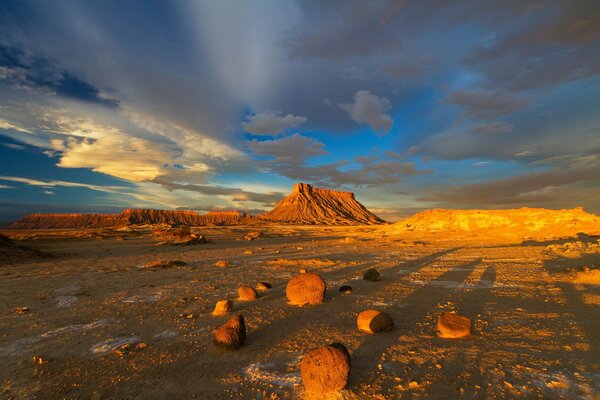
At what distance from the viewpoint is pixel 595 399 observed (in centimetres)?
414

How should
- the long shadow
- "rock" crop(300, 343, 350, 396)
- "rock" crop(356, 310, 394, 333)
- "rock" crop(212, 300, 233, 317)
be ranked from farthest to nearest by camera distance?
1. "rock" crop(212, 300, 233, 317)
2. "rock" crop(356, 310, 394, 333)
3. the long shadow
4. "rock" crop(300, 343, 350, 396)

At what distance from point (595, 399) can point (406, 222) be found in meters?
47.3

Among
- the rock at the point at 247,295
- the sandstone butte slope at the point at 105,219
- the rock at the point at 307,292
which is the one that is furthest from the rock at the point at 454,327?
the sandstone butte slope at the point at 105,219

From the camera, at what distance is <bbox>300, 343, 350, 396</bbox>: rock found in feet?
14.6

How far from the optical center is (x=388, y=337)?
658 centimetres

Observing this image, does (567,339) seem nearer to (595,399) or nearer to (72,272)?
(595,399)

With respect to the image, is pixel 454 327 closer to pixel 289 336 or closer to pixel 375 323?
pixel 375 323

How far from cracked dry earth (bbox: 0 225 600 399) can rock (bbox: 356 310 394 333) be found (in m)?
0.19

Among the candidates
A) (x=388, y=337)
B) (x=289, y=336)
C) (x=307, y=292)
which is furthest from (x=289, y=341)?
(x=307, y=292)

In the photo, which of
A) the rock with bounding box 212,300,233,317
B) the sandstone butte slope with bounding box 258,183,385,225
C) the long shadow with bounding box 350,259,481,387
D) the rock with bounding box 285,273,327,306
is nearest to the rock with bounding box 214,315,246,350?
the rock with bounding box 212,300,233,317

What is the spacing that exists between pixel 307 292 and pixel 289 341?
2791 millimetres

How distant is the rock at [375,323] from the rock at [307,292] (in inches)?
93.1

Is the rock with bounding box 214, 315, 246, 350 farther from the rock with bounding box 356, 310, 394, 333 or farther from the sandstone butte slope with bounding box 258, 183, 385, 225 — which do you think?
the sandstone butte slope with bounding box 258, 183, 385, 225

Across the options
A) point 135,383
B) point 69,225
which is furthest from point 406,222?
point 69,225
